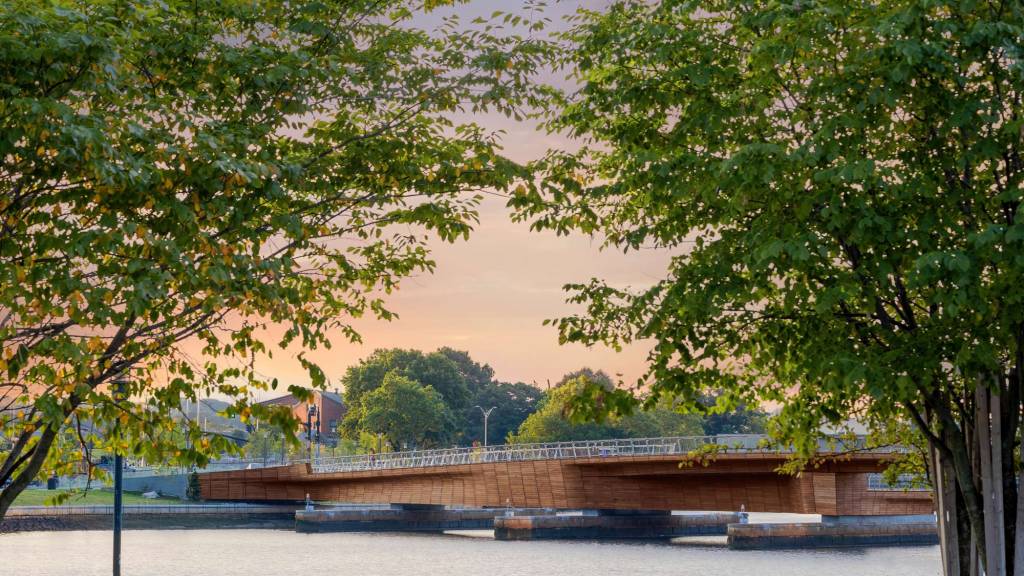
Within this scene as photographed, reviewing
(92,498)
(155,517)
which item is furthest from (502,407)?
(155,517)

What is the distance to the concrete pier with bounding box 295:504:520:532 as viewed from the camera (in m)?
88.7

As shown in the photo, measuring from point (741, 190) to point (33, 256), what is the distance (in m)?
6.81

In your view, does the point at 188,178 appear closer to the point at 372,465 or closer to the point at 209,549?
the point at 209,549

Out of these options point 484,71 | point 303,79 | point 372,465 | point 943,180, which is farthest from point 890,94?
point 372,465

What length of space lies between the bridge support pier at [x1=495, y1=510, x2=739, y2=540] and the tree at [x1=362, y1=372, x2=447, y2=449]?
114ft

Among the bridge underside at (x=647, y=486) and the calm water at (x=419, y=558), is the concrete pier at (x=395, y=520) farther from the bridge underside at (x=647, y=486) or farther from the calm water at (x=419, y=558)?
the bridge underside at (x=647, y=486)

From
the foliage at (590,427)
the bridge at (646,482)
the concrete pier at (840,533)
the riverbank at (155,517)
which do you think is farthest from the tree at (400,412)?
the concrete pier at (840,533)

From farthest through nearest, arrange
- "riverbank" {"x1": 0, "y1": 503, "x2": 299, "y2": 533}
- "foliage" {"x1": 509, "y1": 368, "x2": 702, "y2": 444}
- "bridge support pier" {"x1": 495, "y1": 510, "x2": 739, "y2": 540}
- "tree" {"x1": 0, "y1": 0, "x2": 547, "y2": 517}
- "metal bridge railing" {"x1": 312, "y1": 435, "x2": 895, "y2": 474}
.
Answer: "foliage" {"x1": 509, "y1": 368, "x2": 702, "y2": 444} < "riverbank" {"x1": 0, "y1": 503, "x2": 299, "y2": 533} < "bridge support pier" {"x1": 495, "y1": 510, "x2": 739, "y2": 540} < "metal bridge railing" {"x1": 312, "y1": 435, "x2": 895, "y2": 474} < "tree" {"x1": 0, "y1": 0, "x2": 547, "y2": 517}

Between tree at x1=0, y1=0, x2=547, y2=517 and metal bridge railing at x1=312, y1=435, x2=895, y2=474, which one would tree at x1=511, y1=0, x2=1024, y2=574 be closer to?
tree at x1=0, y1=0, x2=547, y2=517

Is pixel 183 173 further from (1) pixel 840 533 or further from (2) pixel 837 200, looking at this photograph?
(1) pixel 840 533

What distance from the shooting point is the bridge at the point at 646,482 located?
5119 cm

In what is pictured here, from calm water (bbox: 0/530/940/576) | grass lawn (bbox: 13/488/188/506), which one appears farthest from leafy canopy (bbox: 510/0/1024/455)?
grass lawn (bbox: 13/488/188/506)

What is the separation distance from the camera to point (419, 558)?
62562 mm

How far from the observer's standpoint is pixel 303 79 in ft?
36.7
